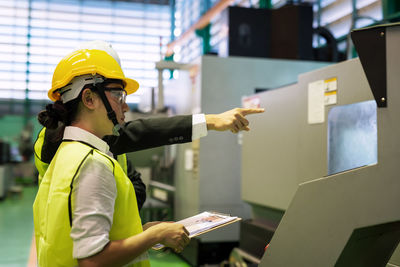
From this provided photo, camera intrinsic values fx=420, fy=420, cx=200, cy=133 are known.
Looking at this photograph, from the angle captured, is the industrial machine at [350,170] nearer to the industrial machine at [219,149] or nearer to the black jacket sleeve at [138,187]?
the black jacket sleeve at [138,187]

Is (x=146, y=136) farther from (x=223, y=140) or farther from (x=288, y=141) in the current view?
(x=223, y=140)

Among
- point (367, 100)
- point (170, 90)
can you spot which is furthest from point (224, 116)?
point (170, 90)

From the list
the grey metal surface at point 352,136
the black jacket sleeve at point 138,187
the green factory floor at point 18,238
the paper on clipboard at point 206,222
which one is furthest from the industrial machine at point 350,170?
the green factory floor at point 18,238

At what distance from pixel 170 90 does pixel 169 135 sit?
3.61m

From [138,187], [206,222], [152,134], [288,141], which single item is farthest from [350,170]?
[288,141]

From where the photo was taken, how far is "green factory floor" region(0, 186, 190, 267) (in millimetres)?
4471

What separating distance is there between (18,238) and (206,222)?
Result: 5.09 metres

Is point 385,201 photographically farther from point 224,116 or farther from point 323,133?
point 323,133

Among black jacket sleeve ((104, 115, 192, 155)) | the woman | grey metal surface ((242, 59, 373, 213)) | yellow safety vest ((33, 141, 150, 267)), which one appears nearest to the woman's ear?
the woman

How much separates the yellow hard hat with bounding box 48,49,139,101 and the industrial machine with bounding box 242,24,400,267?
0.82m

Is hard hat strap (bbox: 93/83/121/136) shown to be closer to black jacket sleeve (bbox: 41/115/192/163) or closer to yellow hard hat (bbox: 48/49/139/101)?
yellow hard hat (bbox: 48/49/139/101)

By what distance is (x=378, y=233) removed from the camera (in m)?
1.47

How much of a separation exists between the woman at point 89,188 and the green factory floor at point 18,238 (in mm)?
1100

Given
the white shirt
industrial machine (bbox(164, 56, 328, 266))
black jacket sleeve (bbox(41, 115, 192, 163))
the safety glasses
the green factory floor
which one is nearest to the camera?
the white shirt
